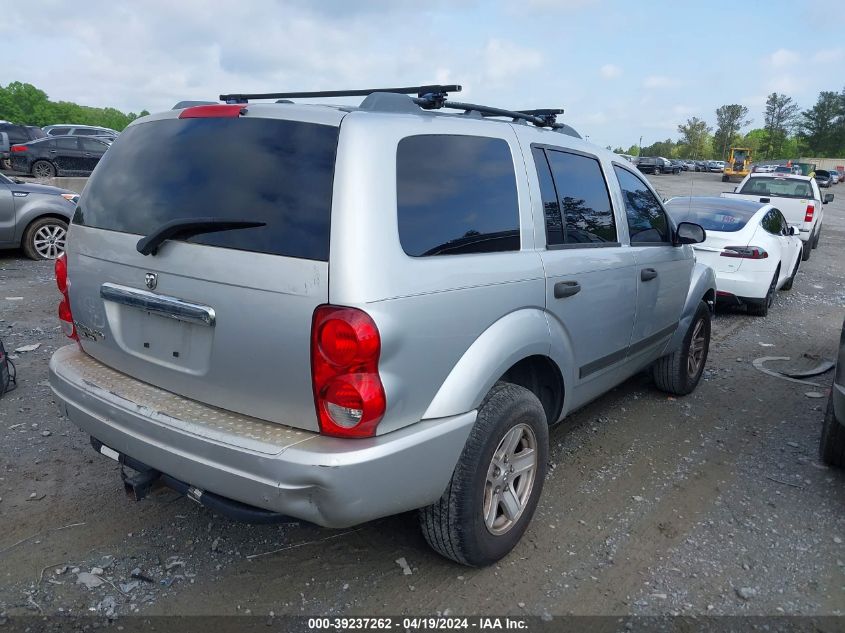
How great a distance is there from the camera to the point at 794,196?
14.8 metres

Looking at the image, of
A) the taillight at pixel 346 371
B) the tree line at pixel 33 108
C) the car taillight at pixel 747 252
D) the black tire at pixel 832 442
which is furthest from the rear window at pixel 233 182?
the tree line at pixel 33 108

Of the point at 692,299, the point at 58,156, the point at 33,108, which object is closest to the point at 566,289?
the point at 692,299

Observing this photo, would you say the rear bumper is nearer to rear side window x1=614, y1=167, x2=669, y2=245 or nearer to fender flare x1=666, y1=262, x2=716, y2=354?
rear side window x1=614, y1=167, x2=669, y2=245

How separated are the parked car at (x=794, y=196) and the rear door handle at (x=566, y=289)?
1286 centimetres

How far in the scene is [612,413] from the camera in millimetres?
4891

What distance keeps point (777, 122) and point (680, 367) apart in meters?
99.2

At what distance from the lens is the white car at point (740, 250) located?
8047mm

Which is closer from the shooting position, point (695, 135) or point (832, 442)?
point (832, 442)

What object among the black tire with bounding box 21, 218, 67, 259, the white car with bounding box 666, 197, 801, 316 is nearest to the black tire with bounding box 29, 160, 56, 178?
the black tire with bounding box 21, 218, 67, 259

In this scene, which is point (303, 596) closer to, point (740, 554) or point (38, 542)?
point (38, 542)

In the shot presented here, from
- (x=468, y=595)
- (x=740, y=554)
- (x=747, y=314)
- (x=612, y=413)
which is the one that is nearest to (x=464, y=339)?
(x=468, y=595)

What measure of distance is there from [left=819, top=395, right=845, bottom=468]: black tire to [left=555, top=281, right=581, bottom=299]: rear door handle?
188cm

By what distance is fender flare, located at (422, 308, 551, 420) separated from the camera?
2.46 meters

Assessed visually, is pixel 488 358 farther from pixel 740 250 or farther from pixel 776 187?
pixel 776 187
